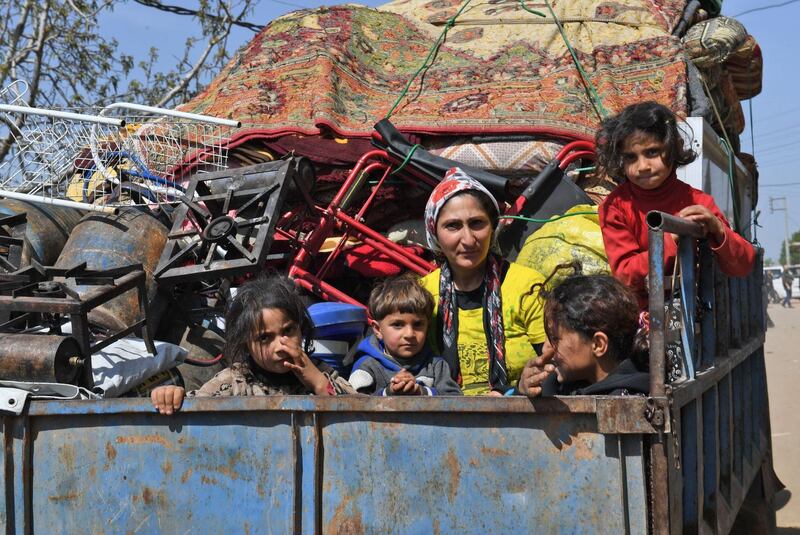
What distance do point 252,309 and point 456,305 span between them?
75cm

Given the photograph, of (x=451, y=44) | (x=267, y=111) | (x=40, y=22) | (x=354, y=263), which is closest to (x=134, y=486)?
A: (x=354, y=263)

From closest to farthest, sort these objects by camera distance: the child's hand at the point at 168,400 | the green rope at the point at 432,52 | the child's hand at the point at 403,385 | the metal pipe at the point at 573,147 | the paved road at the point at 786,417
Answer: the child's hand at the point at 168,400, the child's hand at the point at 403,385, the metal pipe at the point at 573,147, the green rope at the point at 432,52, the paved road at the point at 786,417

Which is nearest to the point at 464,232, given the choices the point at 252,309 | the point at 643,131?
the point at 643,131

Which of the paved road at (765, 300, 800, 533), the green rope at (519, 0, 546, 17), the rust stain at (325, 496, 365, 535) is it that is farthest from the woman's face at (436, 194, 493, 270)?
the paved road at (765, 300, 800, 533)

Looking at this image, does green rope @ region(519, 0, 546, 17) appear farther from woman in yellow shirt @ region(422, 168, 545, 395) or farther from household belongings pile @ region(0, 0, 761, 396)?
woman in yellow shirt @ region(422, 168, 545, 395)

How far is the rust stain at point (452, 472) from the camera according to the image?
6.41ft

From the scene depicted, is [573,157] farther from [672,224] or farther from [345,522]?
[345,522]

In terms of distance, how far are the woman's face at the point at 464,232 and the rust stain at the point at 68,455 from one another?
4.61 ft

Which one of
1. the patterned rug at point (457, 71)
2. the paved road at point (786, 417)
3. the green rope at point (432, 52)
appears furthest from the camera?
the paved road at point (786, 417)

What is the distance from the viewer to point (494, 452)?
1931 mm

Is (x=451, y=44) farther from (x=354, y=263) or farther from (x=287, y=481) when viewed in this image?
(x=287, y=481)

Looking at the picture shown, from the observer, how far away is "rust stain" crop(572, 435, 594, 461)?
1852 millimetres

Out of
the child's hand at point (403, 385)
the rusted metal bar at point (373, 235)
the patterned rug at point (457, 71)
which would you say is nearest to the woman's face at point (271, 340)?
the child's hand at point (403, 385)

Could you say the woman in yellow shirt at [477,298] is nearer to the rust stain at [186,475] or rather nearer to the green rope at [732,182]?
the rust stain at [186,475]
